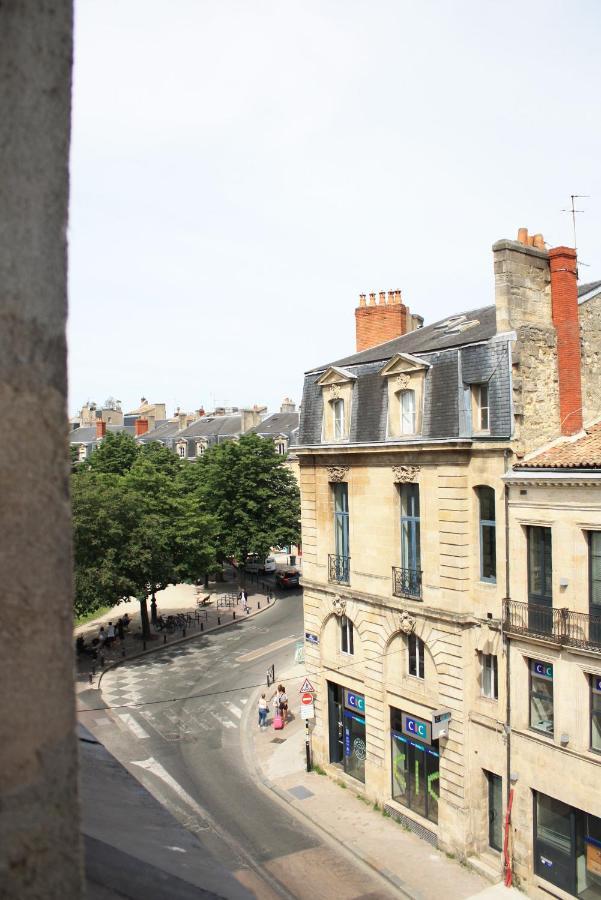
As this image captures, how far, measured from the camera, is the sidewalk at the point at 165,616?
133 feet

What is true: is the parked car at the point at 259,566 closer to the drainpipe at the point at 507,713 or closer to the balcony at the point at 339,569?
the balcony at the point at 339,569

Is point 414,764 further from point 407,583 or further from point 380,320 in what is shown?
point 380,320

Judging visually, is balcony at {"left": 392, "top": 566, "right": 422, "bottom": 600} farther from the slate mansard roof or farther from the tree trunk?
the tree trunk

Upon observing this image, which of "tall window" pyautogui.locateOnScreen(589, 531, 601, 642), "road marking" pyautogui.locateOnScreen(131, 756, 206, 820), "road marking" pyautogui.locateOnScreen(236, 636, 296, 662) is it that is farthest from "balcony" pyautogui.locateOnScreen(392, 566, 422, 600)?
"road marking" pyautogui.locateOnScreen(236, 636, 296, 662)

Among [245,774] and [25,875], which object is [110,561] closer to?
[245,774]

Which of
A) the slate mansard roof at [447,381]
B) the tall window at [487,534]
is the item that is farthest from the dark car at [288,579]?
the tall window at [487,534]

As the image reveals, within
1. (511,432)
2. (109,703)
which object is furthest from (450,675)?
(109,703)

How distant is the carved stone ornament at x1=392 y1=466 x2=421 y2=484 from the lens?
22.8 meters

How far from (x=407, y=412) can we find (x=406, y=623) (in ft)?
21.9

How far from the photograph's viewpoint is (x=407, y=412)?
23422 millimetres

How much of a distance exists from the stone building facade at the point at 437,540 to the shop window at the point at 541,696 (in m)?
0.88

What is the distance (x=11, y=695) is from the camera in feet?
5.13

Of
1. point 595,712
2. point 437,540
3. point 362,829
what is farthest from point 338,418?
point 362,829

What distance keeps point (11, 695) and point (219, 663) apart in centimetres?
4004
